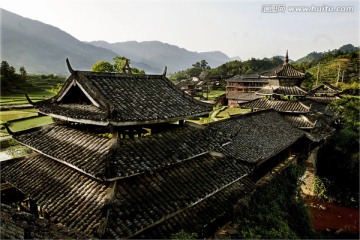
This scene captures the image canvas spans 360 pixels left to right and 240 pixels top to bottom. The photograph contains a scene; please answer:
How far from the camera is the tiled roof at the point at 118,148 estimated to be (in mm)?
8367

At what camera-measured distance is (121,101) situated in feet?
31.7

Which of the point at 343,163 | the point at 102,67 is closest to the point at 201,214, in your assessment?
the point at 102,67

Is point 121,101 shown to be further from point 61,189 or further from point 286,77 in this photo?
point 286,77

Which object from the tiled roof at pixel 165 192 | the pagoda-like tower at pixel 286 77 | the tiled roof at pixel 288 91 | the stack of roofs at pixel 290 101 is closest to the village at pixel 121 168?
the tiled roof at pixel 165 192

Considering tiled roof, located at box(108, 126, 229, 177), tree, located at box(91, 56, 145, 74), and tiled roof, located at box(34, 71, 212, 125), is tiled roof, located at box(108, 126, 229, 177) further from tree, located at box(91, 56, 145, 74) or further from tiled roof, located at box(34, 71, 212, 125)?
tree, located at box(91, 56, 145, 74)

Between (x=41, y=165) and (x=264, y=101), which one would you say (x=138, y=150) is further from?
(x=264, y=101)

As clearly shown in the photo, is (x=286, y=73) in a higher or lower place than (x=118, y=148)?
higher

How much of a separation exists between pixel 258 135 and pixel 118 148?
14.5 metres

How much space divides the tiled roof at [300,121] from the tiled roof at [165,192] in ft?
51.2

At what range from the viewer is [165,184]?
1019cm

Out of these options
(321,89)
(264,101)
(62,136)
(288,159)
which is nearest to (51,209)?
(62,136)

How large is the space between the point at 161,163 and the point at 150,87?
Result: 152 inches

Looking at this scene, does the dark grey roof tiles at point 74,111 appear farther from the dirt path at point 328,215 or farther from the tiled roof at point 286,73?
the tiled roof at point 286,73

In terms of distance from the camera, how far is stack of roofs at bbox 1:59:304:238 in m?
8.34
